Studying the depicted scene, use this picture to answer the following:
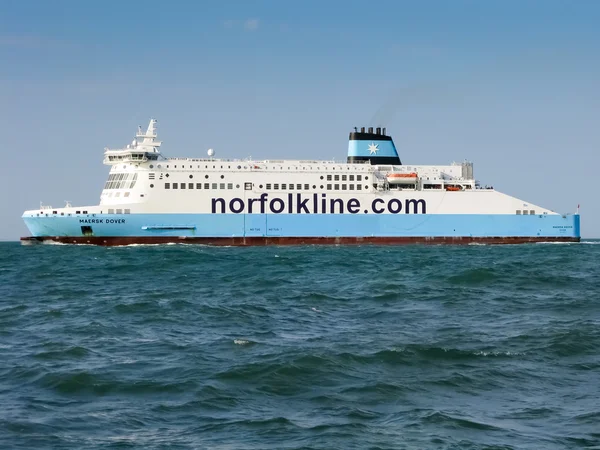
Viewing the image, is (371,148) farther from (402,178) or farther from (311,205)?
(311,205)

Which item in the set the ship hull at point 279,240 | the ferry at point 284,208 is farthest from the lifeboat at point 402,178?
the ship hull at point 279,240

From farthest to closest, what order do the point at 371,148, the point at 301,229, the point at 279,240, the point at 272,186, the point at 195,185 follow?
the point at 371,148
the point at 272,186
the point at 301,229
the point at 279,240
the point at 195,185

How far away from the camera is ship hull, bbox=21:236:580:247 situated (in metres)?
47.2

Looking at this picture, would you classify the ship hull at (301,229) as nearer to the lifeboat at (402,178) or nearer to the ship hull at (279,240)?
the ship hull at (279,240)

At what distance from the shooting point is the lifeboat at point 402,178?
51.5 meters

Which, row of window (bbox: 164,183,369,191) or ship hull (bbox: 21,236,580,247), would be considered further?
row of window (bbox: 164,183,369,191)

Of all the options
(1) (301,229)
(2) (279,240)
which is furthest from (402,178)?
(2) (279,240)

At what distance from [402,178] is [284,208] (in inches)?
344

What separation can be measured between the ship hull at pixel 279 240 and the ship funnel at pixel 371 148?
23.8ft

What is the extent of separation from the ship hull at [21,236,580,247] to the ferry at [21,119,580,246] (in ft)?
0.22

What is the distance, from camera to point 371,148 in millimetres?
54781

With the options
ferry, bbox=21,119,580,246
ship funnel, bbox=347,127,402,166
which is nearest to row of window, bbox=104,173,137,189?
ferry, bbox=21,119,580,246

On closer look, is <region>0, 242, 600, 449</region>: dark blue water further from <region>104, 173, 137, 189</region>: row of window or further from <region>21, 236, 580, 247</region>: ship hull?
<region>104, 173, 137, 189</region>: row of window

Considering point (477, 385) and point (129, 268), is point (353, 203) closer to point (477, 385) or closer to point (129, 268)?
point (129, 268)
